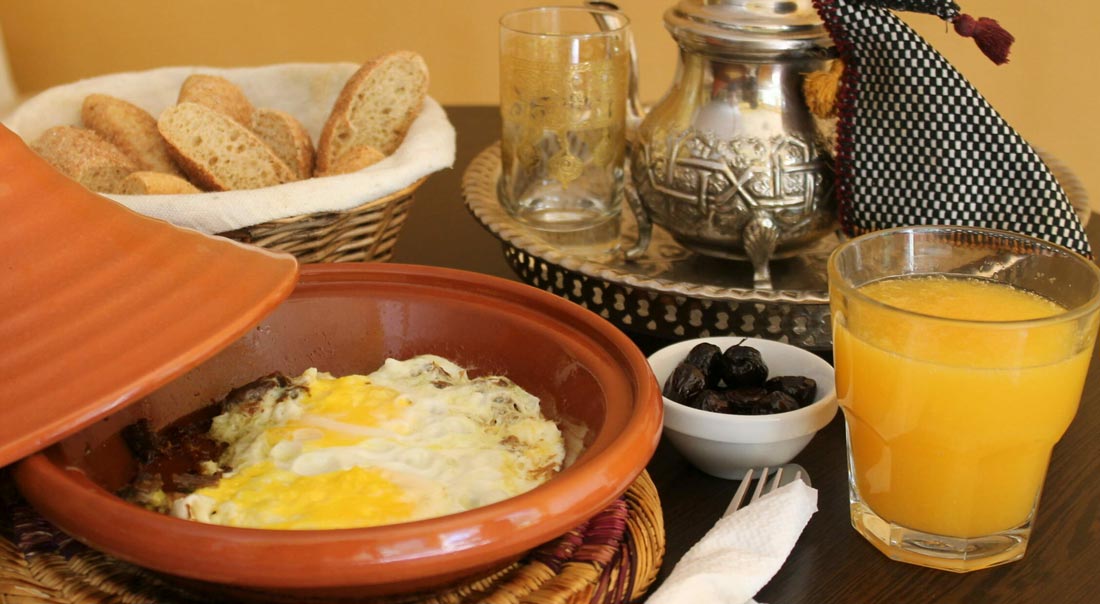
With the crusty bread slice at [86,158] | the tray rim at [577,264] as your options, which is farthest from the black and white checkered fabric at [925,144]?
the crusty bread slice at [86,158]

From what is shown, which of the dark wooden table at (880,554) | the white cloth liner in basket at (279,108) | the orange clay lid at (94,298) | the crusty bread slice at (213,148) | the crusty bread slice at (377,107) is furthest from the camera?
the crusty bread slice at (377,107)

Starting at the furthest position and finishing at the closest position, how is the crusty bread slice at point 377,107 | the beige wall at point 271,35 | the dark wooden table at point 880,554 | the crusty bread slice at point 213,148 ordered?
the beige wall at point 271,35, the crusty bread slice at point 377,107, the crusty bread slice at point 213,148, the dark wooden table at point 880,554

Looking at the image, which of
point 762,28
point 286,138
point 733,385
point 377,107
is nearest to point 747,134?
point 762,28

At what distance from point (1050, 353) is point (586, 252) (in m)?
0.71

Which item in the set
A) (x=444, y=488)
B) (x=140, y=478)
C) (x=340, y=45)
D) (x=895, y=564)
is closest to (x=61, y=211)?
(x=140, y=478)

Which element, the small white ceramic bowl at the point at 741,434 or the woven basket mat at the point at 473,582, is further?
the small white ceramic bowl at the point at 741,434

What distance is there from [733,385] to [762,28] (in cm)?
46

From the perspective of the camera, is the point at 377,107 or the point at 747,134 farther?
the point at 377,107

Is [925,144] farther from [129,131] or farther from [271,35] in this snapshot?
[271,35]

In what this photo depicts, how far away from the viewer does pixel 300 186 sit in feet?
3.79

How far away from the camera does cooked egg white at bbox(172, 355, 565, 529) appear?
74cm

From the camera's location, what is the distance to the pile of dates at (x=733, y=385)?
3.19 ft

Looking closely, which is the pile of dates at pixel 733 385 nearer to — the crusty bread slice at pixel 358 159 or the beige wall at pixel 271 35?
the crusty bread slice at pixel 358 159

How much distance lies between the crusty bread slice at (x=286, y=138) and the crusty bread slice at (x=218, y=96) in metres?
0.04
